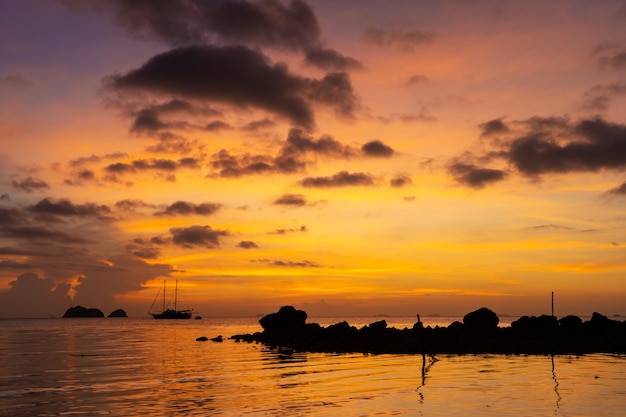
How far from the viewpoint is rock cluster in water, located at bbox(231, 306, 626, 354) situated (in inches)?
2758

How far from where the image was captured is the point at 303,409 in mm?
32438

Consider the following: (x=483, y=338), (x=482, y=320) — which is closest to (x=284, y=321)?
(x=482, y=320)

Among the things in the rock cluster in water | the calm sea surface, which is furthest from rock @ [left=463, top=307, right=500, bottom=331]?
the calm sea surface

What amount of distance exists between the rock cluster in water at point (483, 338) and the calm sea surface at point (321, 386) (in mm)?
7564

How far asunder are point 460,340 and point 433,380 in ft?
116

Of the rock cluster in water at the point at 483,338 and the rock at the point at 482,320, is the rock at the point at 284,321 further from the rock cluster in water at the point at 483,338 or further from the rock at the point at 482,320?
the rock at the point at 482,320

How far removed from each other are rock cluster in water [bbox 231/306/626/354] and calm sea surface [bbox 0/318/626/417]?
7.56 metres

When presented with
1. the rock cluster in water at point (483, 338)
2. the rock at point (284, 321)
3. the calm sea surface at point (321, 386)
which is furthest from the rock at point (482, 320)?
the rock at point (284, 321)

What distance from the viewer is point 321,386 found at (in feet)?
138

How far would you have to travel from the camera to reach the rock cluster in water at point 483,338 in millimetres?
70062

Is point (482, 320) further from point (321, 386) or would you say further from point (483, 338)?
point (321, 386)

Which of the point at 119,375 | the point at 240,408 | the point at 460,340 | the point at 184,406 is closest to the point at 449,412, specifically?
the point at 240,408

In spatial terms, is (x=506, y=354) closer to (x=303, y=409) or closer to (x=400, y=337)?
(x=400, y=337)

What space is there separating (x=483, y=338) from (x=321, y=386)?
44.4 m
